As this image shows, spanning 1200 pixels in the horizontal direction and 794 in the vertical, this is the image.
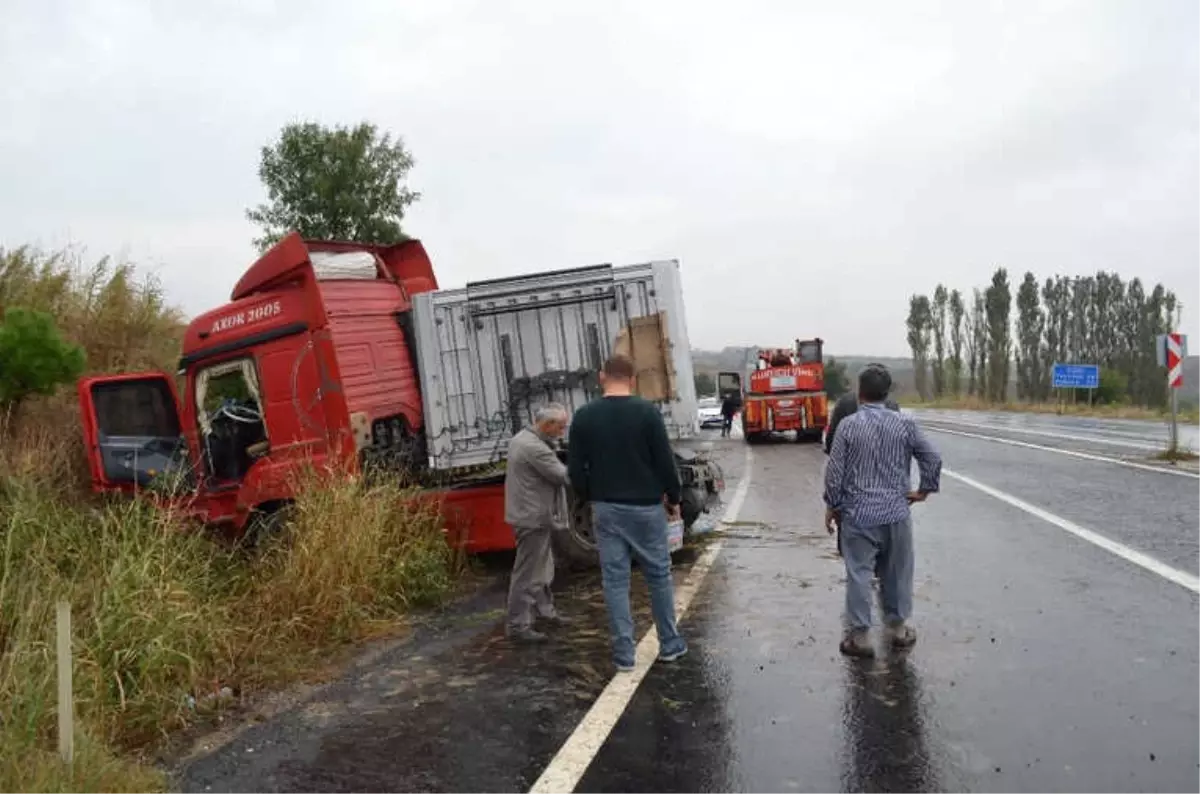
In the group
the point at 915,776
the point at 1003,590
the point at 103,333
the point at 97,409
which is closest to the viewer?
the point at 915,776

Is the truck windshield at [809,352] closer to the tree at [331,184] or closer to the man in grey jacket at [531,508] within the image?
the tree at [331,184]

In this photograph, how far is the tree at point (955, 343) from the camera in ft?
234

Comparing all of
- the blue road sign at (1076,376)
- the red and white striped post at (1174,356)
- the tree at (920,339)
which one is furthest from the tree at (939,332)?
the red and white striped post at (1174,356)

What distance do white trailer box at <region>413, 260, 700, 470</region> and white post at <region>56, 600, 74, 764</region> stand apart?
4.86m

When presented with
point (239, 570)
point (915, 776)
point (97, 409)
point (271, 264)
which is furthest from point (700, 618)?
point (97, 409)

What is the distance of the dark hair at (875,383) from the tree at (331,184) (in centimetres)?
1245

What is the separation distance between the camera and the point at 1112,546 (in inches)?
329

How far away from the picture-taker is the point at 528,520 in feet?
20.3

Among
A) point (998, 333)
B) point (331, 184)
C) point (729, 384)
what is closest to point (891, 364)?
point (998, 333)

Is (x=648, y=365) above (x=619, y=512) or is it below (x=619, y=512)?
above

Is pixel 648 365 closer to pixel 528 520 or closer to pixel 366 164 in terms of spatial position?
pixel 528 520

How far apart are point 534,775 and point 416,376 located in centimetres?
551

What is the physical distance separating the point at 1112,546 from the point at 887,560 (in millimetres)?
3913

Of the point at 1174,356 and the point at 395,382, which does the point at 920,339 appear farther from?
the point at 395,382
